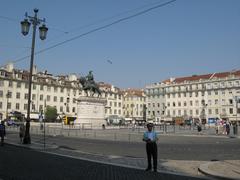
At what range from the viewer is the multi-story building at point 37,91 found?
338 ft

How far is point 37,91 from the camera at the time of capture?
111188 millimetres

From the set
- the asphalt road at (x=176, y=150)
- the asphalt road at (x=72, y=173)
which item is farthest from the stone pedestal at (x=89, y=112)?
the asphalt road at (x=72, y=173)

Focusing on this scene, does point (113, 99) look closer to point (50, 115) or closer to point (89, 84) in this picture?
point (50, 115)

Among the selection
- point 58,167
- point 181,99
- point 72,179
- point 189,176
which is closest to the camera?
point 72,179

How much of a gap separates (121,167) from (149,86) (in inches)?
5044

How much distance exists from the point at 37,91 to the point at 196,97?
58016 mm

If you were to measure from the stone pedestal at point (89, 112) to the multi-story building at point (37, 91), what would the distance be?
127ft

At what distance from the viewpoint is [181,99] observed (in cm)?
12756

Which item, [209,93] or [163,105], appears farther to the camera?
[163,105]

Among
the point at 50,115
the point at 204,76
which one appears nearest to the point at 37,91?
the point at 50,115

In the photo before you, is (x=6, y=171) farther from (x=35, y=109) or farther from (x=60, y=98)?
(x=60, y=98)

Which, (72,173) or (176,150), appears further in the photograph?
(176,150)

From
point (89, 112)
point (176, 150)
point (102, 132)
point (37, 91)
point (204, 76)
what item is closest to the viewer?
point (176, 150)

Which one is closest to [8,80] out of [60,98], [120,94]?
[60,98]
